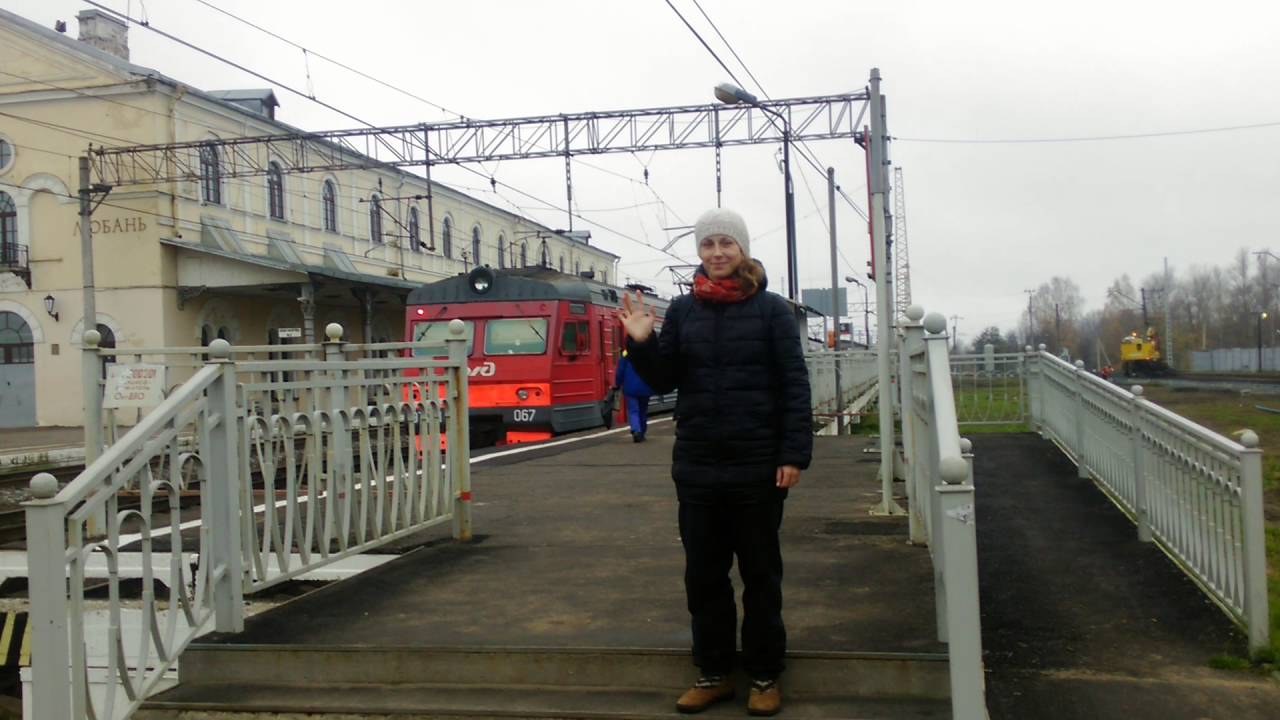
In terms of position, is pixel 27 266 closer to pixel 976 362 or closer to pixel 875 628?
pixel 976 362

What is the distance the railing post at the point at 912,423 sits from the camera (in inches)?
225

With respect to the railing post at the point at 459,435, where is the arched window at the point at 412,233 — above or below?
above

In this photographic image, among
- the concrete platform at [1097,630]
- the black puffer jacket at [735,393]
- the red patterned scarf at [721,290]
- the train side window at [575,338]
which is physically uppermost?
the train side window at [575,338]

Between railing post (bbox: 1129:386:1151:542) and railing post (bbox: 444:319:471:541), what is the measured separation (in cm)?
439

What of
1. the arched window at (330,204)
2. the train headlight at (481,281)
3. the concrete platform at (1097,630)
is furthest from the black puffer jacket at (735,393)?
the arched window at (330,204)

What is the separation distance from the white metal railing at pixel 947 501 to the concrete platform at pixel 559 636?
1.06 ft

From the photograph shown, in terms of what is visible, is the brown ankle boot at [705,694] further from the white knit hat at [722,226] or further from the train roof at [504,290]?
the train roof at [504,290]

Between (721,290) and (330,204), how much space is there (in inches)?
1471

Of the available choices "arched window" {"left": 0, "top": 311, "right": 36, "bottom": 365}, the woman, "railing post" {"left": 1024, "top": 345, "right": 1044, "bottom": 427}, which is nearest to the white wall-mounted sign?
the woman

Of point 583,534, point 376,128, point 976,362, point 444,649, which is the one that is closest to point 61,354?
point 376,128

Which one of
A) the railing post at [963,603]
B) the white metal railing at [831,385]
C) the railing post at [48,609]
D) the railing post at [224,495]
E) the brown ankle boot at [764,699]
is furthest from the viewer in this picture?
the white metal railing at [831,385]

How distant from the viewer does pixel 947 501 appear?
345 centimetres

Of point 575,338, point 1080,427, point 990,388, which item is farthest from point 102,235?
point 1080,427

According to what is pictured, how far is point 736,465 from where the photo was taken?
4.02m
